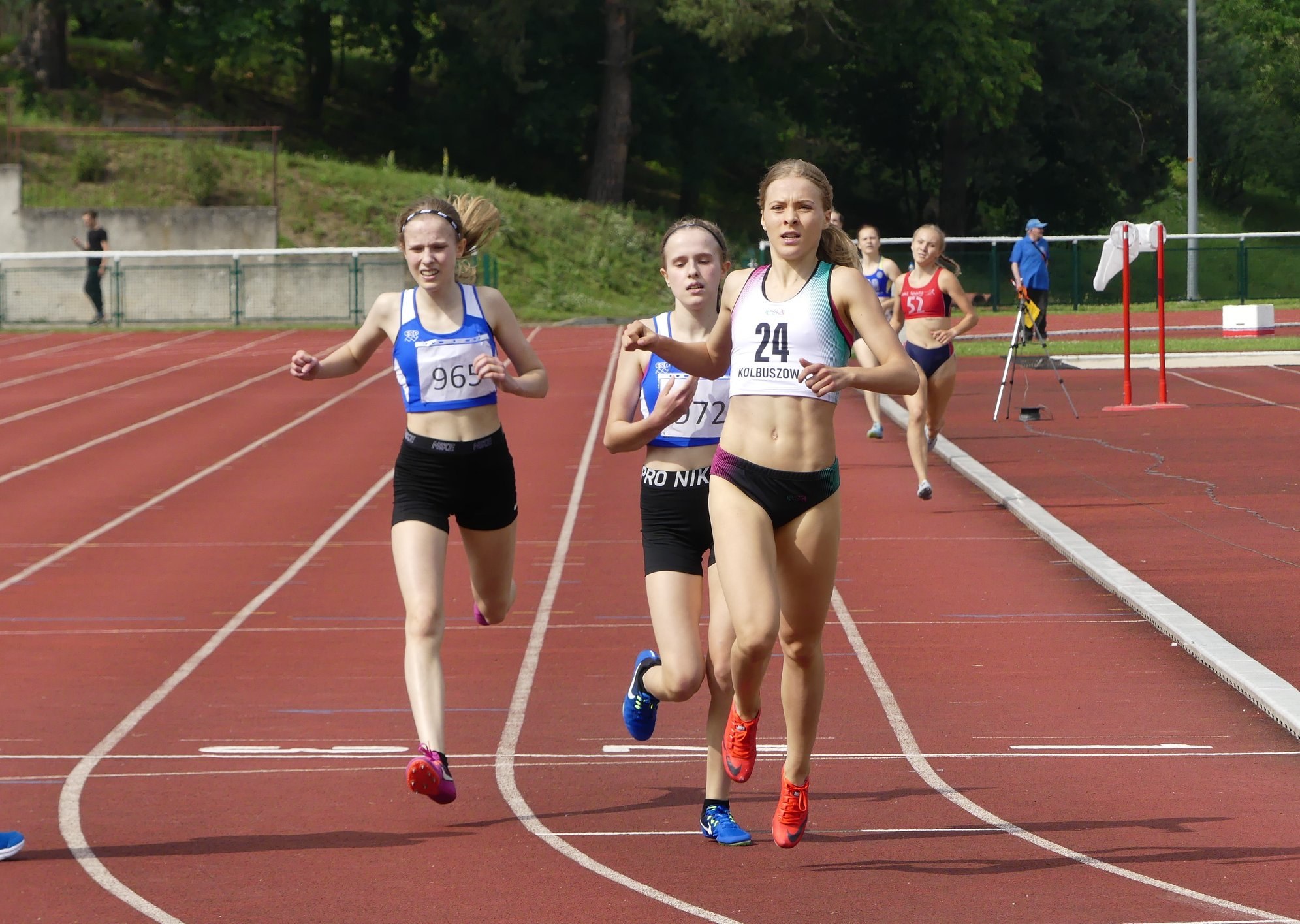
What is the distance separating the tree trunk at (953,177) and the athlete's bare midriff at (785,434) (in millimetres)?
52147

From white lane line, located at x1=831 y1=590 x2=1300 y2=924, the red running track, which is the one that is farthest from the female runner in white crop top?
white lane line, located at x1=831 y1=590 x2=1300 y2=924

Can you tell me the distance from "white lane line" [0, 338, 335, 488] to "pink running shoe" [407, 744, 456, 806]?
11496 mm

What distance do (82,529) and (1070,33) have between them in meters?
48.3

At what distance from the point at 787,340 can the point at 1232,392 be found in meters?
17.3

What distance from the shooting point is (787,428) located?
525 centimetres

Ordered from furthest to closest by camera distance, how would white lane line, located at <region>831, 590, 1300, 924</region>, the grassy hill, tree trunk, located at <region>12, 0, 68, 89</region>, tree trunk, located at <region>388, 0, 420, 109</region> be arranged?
tree trunk, located at <region>388, 0, 420, 109</region>, tree trunk, located at <region>12, 0, 68, 89</region>, the grassy hill, white lane line, located at <region>831, 590, 1300, 924</region>

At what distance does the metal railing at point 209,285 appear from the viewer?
37562 mm

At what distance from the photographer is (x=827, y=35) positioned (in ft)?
174

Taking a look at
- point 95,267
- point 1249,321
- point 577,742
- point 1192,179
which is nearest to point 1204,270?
point 1192,179

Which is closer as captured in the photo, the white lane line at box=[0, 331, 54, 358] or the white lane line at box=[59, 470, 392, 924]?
the white lane line at box=[59, 470, 392, 924]

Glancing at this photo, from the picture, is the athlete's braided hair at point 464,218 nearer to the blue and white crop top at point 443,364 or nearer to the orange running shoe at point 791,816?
the blue and white crop top at point 443,364

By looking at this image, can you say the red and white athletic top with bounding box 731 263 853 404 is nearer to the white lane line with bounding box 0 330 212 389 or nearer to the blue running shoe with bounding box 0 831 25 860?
the blue running shoe with bounding box 0 831 25 860

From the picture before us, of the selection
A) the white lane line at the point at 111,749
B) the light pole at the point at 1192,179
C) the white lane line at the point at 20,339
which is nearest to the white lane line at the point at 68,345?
the white lane line at the point at 20,339

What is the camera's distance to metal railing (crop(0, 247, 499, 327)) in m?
37.6
